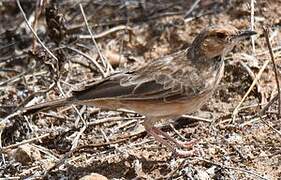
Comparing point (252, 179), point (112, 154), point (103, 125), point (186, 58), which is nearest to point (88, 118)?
point (103, 125)

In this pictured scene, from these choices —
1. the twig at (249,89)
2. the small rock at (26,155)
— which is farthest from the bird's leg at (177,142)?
the small rock at (26,155)

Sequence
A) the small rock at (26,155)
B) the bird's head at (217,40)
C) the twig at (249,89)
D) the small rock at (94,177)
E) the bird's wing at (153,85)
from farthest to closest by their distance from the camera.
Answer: the twig at (249,89)
the small rock at (26,155)
the bird's head at (217,40)
the bird's wing at (153,85)
the small rock at (94,177)

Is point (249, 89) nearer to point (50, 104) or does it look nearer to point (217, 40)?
point (217, 40)

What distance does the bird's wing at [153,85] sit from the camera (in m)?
5.40

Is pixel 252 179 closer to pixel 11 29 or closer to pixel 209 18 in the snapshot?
pixel 209 18

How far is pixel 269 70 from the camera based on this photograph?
680cm

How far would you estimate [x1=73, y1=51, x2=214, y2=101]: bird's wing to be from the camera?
540 cm

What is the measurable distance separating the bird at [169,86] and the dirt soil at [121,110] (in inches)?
14.4

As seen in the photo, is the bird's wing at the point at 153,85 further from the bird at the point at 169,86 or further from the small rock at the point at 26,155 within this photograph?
the small rock at the point at 26,155

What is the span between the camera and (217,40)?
18.2 ft

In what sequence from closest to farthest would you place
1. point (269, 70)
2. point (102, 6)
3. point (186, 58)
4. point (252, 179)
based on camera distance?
point (252, 179) < point (186, 58) < point (269, 70) < point (102, 6)

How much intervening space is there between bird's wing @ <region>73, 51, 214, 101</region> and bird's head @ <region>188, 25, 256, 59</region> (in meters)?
0.17

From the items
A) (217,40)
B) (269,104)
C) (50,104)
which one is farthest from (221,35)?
(50,104)

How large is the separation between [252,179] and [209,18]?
9.95 ft
